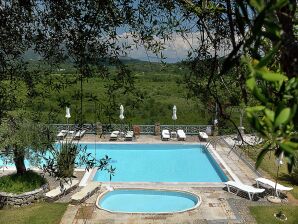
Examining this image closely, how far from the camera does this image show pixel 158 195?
1600cm

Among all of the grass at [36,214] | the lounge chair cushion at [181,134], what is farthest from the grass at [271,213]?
the lounge chair cushion at [181,134]

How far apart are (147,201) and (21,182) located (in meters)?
4.64

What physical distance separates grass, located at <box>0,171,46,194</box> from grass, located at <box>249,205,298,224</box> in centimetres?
A: 761

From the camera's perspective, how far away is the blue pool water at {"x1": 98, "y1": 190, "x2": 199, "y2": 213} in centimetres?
1483

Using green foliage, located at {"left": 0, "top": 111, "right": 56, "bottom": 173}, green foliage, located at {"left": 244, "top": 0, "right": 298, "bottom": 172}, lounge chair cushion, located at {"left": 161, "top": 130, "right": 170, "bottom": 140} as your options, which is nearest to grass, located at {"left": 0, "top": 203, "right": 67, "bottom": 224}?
green foliage, located at {"left": 0, "top": 111, "right": 56, "bottom": 173}

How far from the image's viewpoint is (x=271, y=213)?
13.2m

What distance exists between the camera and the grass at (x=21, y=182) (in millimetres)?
14677

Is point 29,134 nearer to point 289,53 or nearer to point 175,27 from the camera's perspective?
point 175,27

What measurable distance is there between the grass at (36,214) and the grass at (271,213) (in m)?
6.17

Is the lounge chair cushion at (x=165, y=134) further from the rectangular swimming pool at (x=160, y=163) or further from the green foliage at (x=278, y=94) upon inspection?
the green foliage at (x=278, y=94)

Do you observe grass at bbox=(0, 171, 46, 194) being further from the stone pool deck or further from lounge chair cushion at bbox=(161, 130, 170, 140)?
lounge chair cushion at bbox=(161, 130, 170, 140)

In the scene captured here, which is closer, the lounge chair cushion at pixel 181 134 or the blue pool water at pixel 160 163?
the blue pool water at pixel 160 163

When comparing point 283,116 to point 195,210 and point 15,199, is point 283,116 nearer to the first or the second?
point 195,210

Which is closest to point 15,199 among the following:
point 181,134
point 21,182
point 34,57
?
point 21,182
